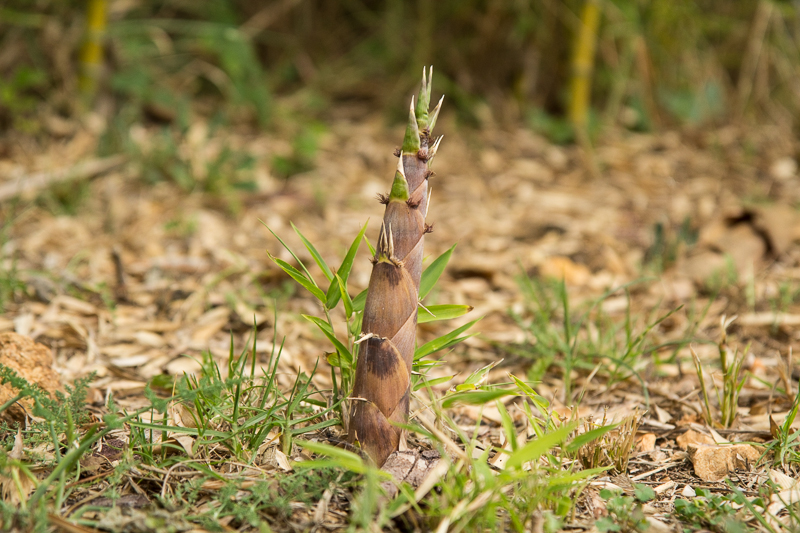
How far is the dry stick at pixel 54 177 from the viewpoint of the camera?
2648 millimetres

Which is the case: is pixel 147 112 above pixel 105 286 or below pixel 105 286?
above

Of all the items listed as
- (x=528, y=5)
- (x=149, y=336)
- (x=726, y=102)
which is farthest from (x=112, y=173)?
(x=726, y=102)

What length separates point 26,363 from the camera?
147 centimetres

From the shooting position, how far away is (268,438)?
135 cm

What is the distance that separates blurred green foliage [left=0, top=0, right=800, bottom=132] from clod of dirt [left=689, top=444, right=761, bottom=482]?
2.61 m

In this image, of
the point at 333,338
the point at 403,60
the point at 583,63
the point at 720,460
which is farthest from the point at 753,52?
the point at 333,338

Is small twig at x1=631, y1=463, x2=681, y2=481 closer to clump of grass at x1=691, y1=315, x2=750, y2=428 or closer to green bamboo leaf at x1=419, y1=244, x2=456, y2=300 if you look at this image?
clump of grass at x1=691, y1=315, x2=750, y2=428

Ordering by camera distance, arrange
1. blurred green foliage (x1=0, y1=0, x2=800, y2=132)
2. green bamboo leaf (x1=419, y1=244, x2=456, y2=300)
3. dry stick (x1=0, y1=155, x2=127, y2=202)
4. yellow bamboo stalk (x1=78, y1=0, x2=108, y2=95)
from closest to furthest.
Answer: green bamboo leaf (x1=419, y1=244, x2=456, y2=300), dry stick (x1=0, y1=155, x2=127, y2=202), yellow bamboo stalk (x1=78, y1=0, x2=108, y2=95), blurred green foliage (x1=0, y1=0, x2=800, y2=132)

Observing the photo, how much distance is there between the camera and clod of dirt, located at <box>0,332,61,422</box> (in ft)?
4.53

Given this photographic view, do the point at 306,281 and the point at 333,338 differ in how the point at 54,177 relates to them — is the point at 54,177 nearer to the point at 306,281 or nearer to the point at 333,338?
the point at 306,281

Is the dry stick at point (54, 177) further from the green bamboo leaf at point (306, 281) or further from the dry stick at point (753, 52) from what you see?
the dry stick at point (753, 52)

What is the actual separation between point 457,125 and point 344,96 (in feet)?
3.10

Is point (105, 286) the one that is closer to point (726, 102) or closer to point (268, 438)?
point (268, 438)

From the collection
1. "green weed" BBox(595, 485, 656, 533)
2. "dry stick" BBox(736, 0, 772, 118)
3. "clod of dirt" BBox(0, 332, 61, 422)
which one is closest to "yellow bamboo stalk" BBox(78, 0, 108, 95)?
"clod of dirt" BBox(0, 332, 61, 422)
